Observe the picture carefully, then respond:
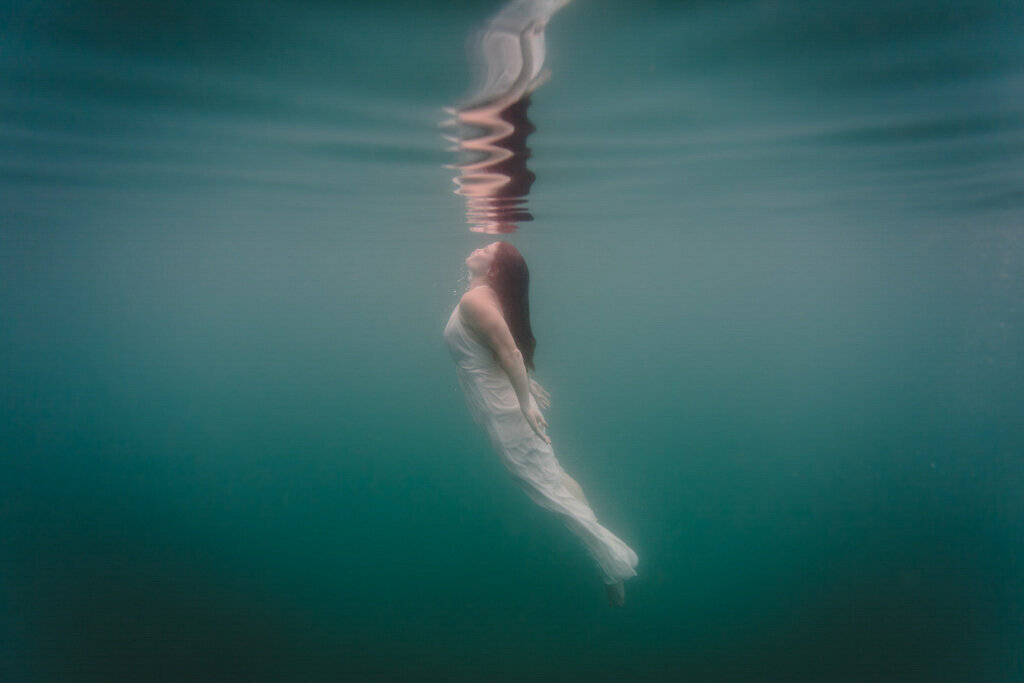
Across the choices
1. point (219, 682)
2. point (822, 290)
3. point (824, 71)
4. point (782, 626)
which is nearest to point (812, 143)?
point (824, 71)

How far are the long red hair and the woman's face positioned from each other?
34 millimetres

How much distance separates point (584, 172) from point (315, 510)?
48.1 ft

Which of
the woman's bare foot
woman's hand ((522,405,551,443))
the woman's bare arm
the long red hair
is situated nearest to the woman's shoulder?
the woman's bare arm

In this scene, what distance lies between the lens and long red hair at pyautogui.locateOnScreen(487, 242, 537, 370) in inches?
191

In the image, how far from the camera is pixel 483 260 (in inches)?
193

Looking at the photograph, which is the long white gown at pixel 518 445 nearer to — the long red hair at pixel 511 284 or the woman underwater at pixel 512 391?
the woman underwater at pixel 512 391

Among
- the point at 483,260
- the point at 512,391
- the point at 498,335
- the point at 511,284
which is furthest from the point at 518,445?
the point at 483,260

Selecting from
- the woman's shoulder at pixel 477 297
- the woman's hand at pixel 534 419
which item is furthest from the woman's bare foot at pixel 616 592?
the woman's shoulder at pixel 477 297

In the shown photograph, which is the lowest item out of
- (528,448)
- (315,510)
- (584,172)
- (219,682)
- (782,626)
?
(315,510)

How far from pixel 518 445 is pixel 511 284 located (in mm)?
1637

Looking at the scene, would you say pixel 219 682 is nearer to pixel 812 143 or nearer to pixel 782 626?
pixel 782 626

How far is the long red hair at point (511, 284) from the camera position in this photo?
4.84 metres

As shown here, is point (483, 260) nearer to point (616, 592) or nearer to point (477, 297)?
point (477, 297)

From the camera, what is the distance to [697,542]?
1426 centimetres
